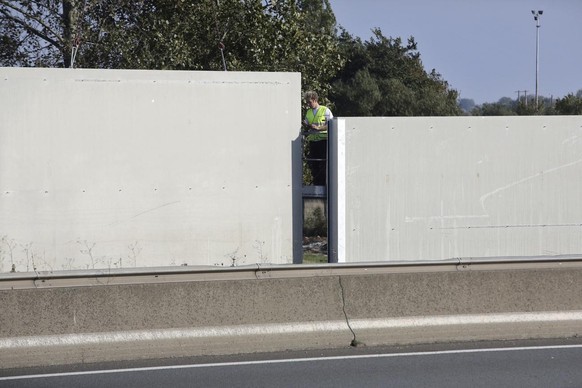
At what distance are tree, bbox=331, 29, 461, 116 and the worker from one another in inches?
1407

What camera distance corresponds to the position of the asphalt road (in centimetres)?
845

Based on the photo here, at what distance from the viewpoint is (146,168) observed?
14.0m

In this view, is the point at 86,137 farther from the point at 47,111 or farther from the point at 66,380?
the point at 66,380

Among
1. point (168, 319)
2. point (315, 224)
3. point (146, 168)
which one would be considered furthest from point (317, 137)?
point (168, 319)

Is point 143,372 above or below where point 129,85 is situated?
below

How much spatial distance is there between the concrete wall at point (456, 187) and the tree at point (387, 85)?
1425 inches

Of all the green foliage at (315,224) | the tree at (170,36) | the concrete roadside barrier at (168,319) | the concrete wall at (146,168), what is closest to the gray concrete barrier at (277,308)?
the concrete roadside barrier at (168,319)

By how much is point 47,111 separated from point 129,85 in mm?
1180

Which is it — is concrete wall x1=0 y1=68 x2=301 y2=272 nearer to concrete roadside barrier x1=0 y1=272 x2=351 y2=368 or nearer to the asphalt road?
concrete roadside barrier x1=0 y1=272 x2=351 y2=368

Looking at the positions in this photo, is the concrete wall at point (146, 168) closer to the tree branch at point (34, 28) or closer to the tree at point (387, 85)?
the tree branch at point (34, 28)

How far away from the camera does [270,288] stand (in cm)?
964

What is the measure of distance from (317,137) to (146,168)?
8.38ft

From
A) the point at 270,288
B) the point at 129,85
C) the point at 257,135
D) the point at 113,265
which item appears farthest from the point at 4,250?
the point at 270,288

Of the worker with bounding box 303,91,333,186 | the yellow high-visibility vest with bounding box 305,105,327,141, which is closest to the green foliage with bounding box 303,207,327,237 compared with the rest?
the worker with bounding box 303,91,333,186
